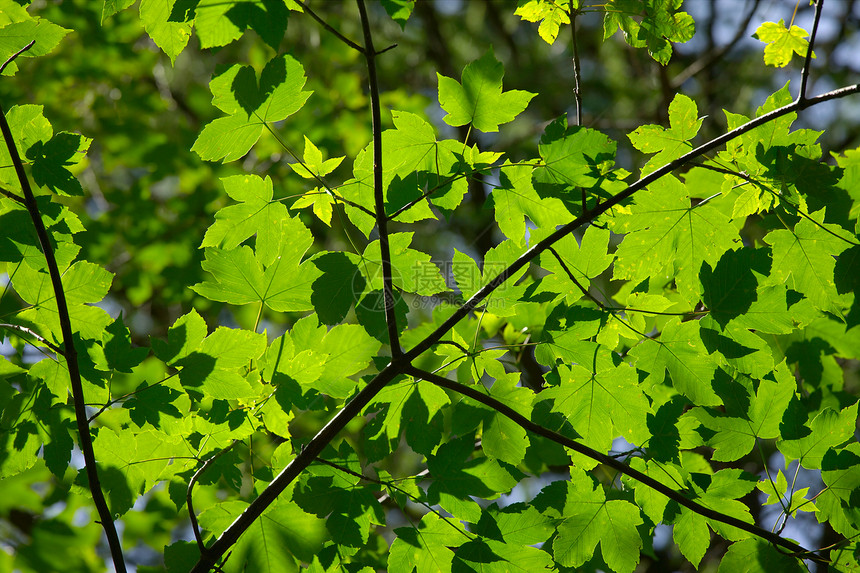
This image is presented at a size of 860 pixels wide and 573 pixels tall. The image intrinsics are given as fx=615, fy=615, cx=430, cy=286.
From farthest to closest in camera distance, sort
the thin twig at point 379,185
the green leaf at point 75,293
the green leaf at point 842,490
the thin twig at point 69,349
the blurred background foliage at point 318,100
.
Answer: the blurred background foliage at point 318,100, the green leaf at point 75,293, the green leaf at point 842,490, the thin twig at point 69,349, the thin twig at point 379,185

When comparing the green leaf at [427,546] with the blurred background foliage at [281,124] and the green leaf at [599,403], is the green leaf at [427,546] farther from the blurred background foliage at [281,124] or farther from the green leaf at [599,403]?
the blurred background foliage at [281,124]

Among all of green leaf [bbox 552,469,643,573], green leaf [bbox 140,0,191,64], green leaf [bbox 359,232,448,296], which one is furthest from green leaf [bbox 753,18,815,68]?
green leaf [bbox 140,0,191,64]

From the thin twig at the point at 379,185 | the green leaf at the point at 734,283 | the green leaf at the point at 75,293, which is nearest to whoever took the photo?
the thin twig at the point at 379,185

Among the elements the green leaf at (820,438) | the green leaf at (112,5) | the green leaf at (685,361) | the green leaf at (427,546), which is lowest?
the green leaf at (427,546)

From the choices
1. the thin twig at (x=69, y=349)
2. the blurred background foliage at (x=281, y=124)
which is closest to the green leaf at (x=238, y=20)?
the thin twig at (x=69, y=349)

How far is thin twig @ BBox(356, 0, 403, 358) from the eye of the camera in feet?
2.73

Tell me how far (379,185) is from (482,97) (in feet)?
1.00

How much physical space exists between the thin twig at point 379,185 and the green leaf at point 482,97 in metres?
0.16

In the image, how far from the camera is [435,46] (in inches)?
175

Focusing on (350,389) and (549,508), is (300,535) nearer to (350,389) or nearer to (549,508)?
(350,389)

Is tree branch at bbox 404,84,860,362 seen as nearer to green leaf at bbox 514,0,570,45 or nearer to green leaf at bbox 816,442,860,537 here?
green leaf at bbox 514,0,570,45

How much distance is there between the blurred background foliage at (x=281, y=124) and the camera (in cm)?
307

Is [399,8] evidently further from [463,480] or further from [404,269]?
[463,480]

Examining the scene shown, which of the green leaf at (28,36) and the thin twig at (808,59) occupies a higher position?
the thin twig at (808,59)
